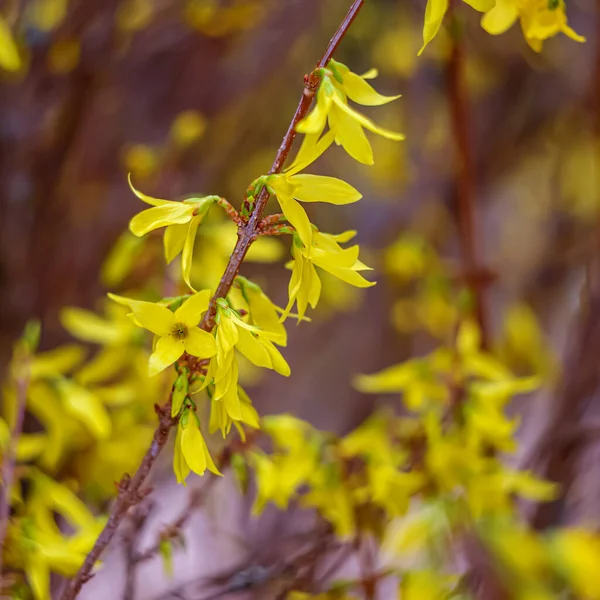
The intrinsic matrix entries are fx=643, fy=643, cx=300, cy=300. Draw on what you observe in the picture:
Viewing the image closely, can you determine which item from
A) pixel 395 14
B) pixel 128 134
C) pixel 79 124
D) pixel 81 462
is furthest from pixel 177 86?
pixel 81 462

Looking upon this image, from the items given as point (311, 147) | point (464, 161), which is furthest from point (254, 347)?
point (464, 161)

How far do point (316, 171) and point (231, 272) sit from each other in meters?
0.95

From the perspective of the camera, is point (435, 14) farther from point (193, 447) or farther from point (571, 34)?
point (193, 447)

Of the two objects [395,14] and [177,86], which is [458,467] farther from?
[395,14]

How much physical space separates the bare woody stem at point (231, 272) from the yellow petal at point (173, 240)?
6 cm

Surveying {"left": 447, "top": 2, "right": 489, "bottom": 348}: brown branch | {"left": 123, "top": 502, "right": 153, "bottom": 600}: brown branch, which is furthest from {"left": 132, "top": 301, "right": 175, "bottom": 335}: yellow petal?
{"left": 447, "top": 2, "right": 489, "bottom": 348}: brown branch

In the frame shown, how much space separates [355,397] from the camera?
1.34 meters

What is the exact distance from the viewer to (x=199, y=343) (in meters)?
0.37

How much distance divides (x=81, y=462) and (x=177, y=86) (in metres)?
0.67

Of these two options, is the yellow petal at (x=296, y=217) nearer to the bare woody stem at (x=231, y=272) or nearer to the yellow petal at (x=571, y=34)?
the bare woody stem at (x=231, y=272)

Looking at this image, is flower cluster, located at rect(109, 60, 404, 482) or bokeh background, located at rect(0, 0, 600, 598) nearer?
flower cluster, located at rect(109, 60, 404, 482)

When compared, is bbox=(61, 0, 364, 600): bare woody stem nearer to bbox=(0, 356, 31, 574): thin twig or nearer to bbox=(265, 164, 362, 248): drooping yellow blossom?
bbox=(265, 164, 362, 248): drooping yellow blossom

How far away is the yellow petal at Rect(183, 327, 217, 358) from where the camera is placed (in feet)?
1.22

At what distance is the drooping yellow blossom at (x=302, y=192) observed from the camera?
36 centimetres
